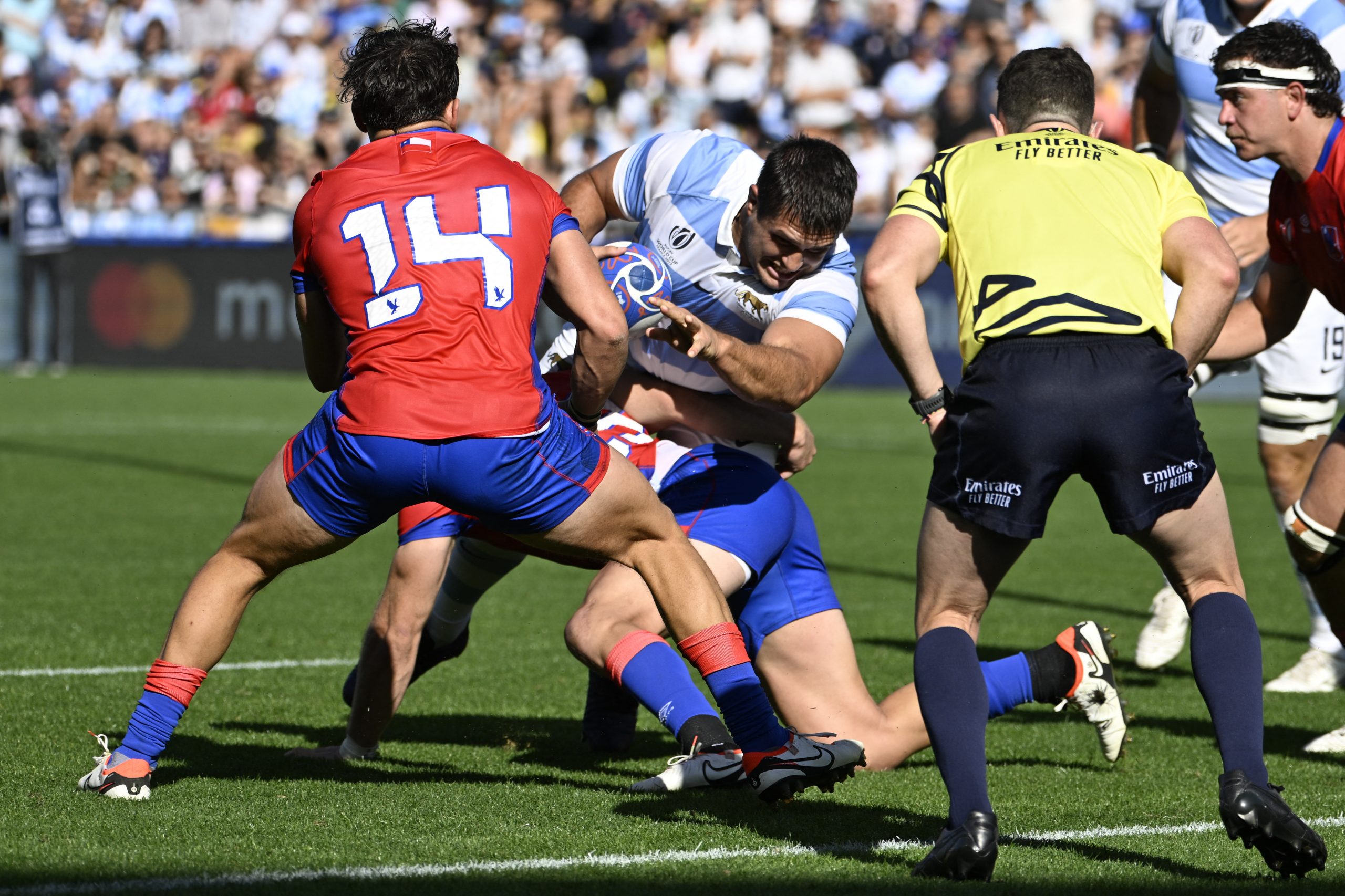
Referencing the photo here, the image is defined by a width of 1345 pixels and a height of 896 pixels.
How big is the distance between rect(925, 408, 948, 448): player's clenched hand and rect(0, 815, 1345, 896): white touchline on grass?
95 cm

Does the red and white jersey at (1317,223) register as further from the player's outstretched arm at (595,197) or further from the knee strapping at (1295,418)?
the knee strapping at (1295,418)

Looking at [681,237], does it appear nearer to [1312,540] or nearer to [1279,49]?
[1279,49]

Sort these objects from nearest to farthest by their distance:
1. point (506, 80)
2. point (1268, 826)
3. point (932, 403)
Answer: point (1268, 826), point (932, 403), point (506, 80)

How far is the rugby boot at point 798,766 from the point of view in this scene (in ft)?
13.3

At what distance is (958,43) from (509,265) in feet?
52.1

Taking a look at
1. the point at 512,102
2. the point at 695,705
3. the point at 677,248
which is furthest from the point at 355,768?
the point at 512,102

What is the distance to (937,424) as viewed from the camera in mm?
3961

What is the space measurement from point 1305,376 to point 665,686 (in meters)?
3.61

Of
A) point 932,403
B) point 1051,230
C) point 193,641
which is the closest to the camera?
point 1051,230

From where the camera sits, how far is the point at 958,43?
19.1m

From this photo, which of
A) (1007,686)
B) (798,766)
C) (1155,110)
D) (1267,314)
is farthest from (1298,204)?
(1155,110)

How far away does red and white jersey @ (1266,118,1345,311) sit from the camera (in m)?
4.52

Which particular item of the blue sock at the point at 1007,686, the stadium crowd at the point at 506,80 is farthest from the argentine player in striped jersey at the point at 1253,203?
the stadium crowd at the point at 506,80

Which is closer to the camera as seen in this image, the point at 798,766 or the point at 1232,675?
the point at 1232,675
